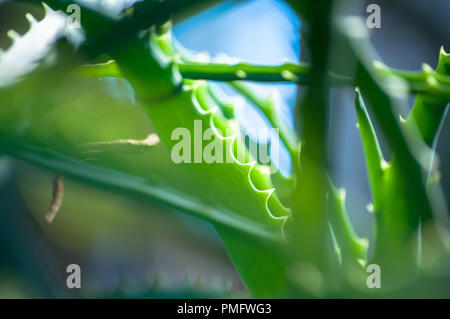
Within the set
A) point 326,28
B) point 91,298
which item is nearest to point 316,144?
point 326,28

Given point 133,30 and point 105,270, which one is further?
point 105,270

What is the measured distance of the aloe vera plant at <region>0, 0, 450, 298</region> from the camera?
8cm

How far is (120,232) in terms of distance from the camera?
0.70ft

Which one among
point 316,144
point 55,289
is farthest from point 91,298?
point 316,144

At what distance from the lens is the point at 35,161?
0.09m

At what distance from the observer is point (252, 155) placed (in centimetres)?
16

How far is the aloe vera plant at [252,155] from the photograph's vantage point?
0.08 meters

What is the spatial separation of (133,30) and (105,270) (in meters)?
0.14

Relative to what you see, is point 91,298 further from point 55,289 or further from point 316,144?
point 316,144

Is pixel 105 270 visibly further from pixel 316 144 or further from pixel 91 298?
pixel 316 144

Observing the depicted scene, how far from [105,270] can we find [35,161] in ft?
0.40

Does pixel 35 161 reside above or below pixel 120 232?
above

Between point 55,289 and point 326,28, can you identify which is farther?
point 55,289

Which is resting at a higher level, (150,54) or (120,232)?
(150,54)
